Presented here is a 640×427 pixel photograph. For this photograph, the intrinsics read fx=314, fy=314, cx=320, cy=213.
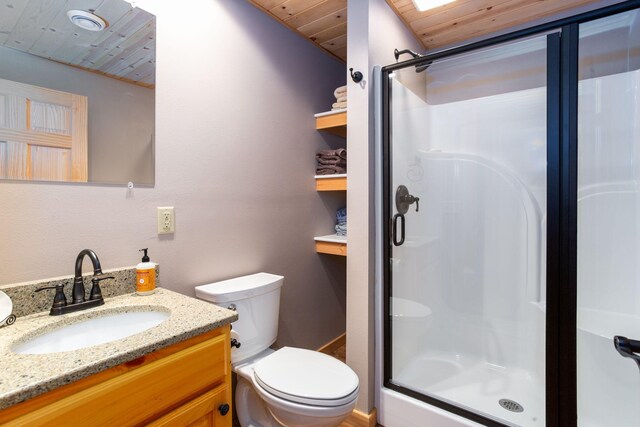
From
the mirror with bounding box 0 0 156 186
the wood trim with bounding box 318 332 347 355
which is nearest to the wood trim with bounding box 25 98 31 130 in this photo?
the mirror with bounding box 0 0 156 186

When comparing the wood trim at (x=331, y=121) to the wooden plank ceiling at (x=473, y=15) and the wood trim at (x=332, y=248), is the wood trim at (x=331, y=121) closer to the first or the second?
the wooden plank ceiling at (x=473, y=15)

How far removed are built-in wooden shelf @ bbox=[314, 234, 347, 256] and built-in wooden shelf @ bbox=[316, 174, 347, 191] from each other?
0.34 m

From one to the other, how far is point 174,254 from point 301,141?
3.57ft

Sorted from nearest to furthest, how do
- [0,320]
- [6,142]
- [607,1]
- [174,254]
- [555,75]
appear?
[0,320] < [6,142] < [555,75] < [174,254] < [607,1]

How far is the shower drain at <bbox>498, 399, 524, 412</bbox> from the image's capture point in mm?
1520

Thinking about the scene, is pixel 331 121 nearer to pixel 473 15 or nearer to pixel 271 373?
pixel 473 15

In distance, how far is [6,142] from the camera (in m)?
0.99

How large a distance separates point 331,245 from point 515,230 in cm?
113

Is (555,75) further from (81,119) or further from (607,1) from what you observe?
(81,119)

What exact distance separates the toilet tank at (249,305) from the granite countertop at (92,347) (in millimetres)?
249

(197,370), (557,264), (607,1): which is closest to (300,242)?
(197,370)

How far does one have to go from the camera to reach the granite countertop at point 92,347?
0.63m

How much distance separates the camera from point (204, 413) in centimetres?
93

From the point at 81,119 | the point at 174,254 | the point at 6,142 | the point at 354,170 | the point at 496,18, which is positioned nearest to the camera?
the point at 6,142
